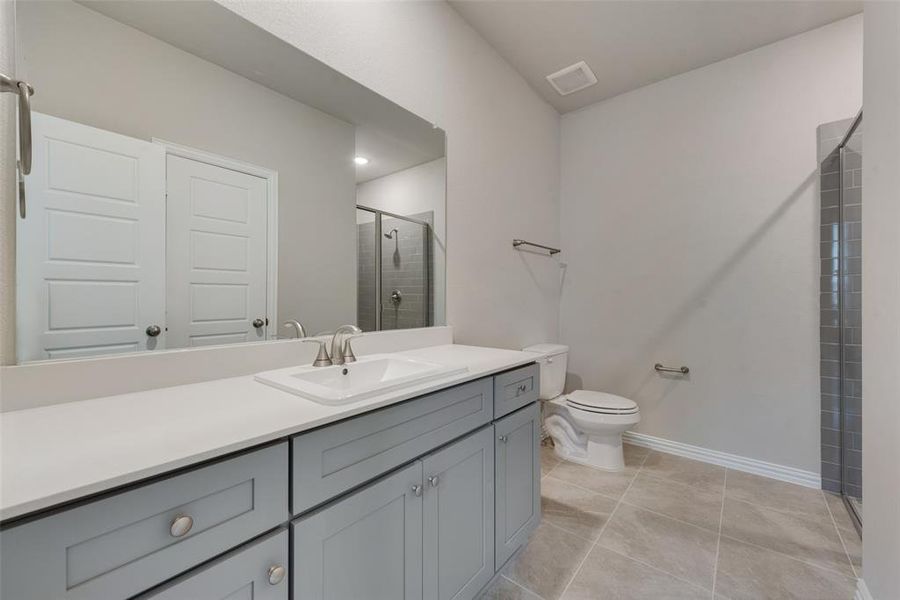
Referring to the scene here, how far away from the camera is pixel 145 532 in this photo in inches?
21.4

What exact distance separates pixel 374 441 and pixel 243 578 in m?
0.33

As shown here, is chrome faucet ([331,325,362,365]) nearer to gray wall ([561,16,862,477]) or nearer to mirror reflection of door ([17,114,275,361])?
mirror reflection of door ([17,114,275,361])

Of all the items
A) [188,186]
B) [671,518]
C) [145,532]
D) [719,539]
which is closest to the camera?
[145,532]

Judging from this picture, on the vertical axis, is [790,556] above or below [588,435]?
below

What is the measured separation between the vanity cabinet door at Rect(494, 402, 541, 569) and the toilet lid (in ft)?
2.69

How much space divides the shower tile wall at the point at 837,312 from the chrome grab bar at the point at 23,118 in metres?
3.12

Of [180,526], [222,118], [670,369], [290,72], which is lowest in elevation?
[670,369]

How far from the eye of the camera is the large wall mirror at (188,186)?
0.84m

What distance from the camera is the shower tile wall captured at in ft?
5.96

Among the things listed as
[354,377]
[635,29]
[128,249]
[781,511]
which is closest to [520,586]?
[354,377]

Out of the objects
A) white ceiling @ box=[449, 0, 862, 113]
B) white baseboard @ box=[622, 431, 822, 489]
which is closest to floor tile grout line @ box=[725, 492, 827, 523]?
white baseboard @ box=[622, 431, 822, 489]

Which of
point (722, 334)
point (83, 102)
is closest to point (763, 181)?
point (722, 334)

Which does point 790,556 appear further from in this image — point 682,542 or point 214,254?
point 214,254

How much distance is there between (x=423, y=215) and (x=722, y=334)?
2.04 meters
